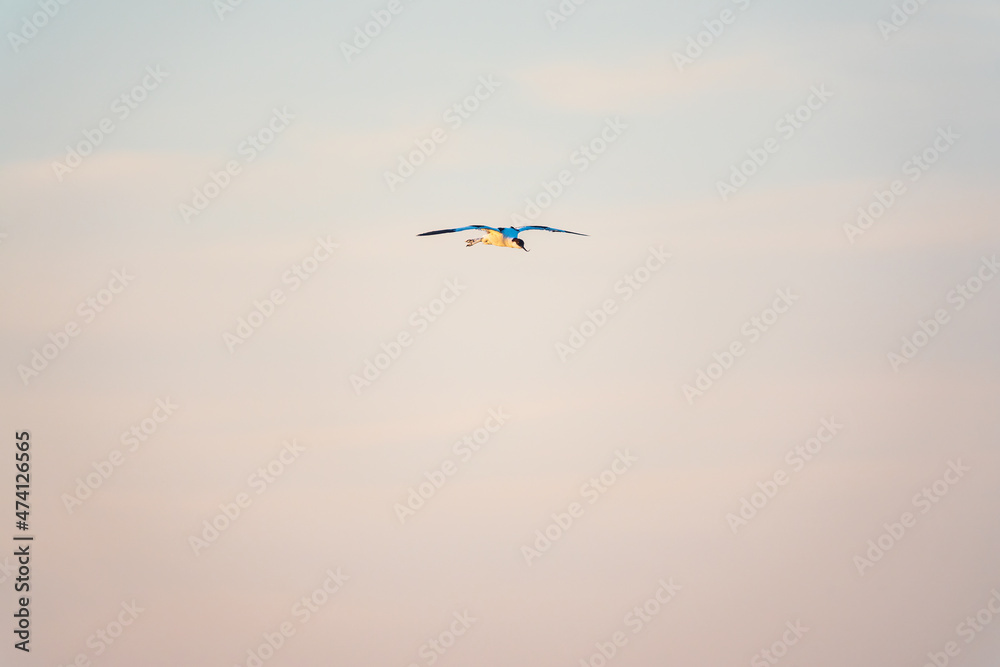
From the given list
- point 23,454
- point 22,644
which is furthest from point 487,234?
point 22,644

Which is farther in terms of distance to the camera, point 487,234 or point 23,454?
point 23,454

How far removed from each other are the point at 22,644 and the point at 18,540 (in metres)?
3.73

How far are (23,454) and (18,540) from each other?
3397 mm

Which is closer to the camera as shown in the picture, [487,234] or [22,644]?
[487,234]

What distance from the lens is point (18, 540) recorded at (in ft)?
168

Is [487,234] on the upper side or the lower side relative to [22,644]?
upper

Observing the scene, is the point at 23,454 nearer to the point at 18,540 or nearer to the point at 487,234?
the point at 18,540

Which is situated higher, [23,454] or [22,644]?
[23,454]

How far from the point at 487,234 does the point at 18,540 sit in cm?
2429

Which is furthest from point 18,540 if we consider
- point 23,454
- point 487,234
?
point 487,234

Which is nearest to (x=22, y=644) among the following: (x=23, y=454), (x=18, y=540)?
(x=18, y=540)

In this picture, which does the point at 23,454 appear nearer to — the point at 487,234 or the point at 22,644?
the point at 22,644

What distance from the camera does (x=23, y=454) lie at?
50250 mm

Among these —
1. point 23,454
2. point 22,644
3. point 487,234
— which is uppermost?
point 487,234
